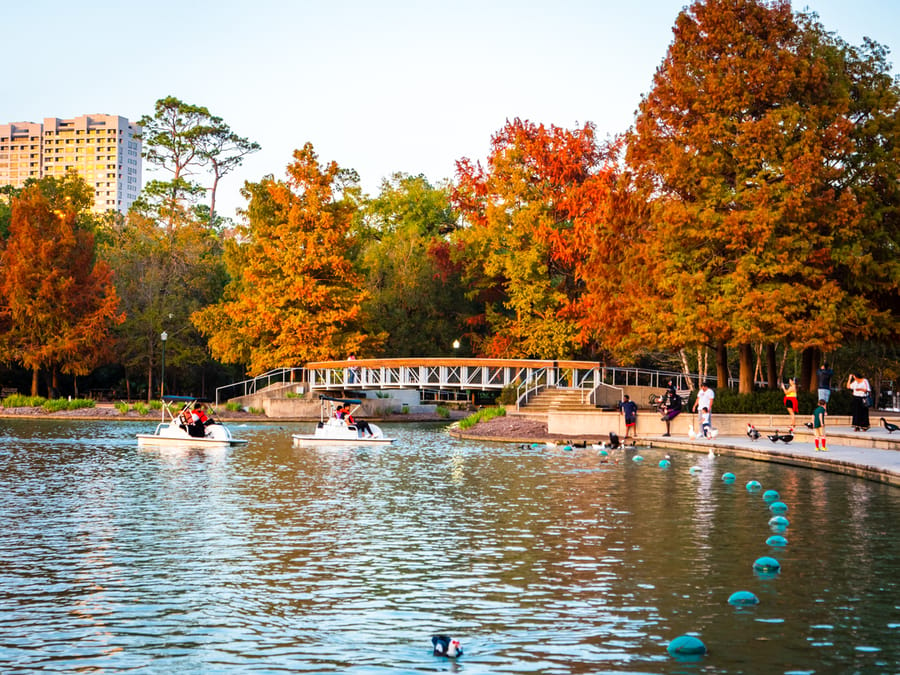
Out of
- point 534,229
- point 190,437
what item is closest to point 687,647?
point 190,437

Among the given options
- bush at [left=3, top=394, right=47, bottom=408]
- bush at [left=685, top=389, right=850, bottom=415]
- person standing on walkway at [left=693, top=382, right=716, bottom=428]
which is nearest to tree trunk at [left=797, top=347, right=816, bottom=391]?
bush at [left=685, top=389, right=850, bottom=415]

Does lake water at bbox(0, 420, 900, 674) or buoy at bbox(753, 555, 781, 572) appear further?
buoy at bbox(753, 555, 781, 572)

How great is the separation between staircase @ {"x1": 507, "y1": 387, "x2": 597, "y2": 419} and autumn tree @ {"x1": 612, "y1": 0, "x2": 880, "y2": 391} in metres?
6.09

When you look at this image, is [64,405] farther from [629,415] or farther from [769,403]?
[769,403]

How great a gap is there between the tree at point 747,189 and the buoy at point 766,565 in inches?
1092

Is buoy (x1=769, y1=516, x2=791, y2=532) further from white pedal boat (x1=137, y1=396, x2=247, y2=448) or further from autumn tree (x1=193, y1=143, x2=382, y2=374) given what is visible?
autumn tree (x1=193, y1=143, x2=382, y2=374)

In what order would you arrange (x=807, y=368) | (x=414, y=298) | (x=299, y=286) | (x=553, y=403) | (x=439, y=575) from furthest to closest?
(x=414, y=298), (x=299, y=286), (x=553, y=403), (x=807, y=368), (x=439, y=575)

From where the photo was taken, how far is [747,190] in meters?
41.8

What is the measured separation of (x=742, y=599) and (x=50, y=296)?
63087 millimetres

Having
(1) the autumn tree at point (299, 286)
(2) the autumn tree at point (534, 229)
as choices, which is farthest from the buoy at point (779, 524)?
(1) the autumn tree at point (299, 286)

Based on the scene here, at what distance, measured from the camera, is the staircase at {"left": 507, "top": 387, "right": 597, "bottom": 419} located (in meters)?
48.8

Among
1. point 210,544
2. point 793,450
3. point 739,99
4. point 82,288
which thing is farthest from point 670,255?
point 82,288

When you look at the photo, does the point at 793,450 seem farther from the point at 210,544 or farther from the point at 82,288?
the point at 82,288

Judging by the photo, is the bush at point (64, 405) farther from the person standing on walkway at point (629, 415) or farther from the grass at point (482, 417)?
the person standing on walkway at point (629, 415)
